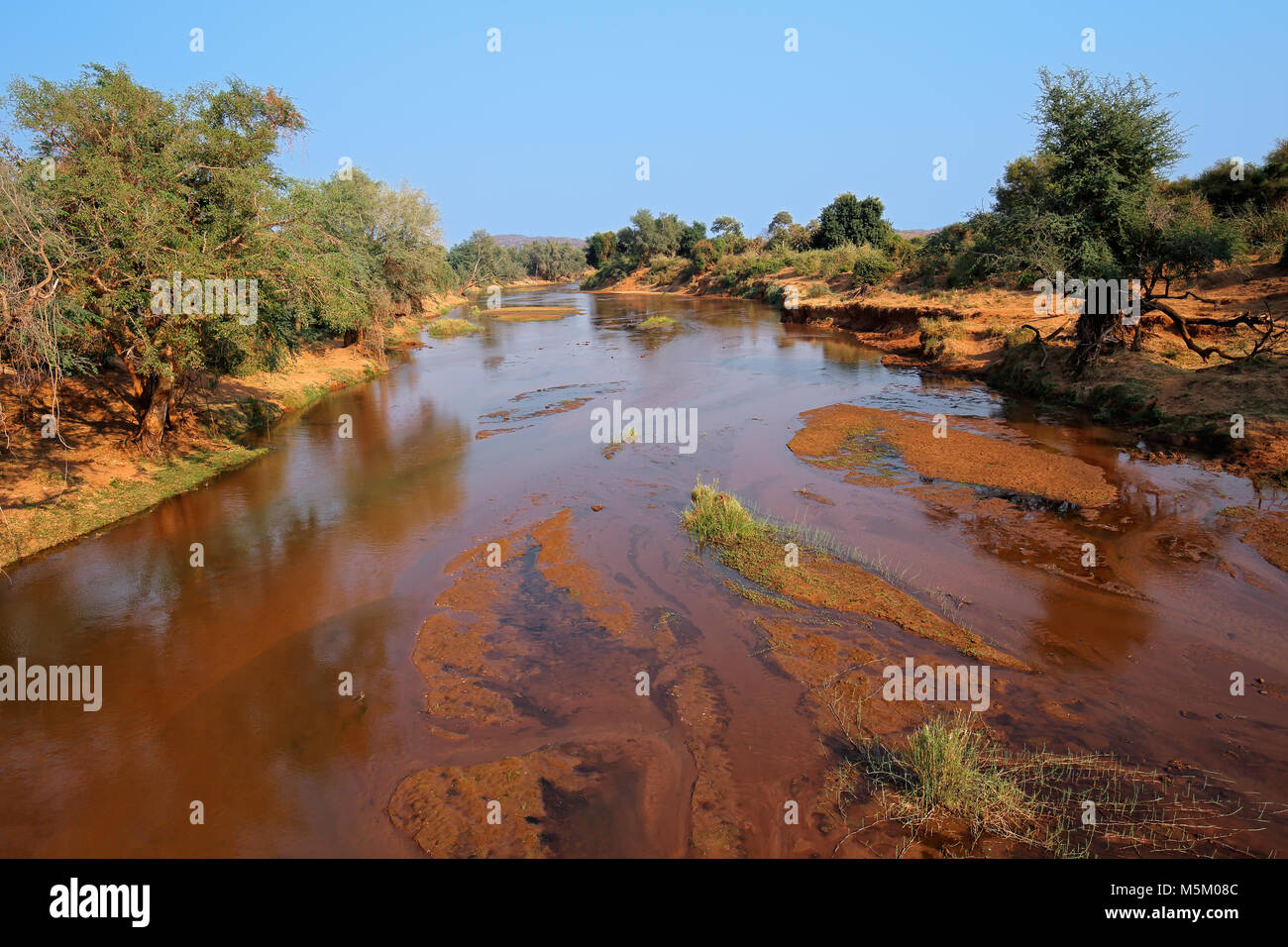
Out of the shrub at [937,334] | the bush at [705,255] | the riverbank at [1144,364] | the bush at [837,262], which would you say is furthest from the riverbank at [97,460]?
the bush at [705,255]

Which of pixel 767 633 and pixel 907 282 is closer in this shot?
pixel 767 633

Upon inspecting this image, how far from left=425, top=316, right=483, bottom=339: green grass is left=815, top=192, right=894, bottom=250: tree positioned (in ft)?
116

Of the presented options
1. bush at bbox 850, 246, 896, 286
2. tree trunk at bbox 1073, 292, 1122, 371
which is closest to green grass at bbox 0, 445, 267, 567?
tree trunk at bbox 1073, 292, 1122, 371

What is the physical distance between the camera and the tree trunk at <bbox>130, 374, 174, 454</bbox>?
43.4 ft

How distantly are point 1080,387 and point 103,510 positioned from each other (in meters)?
21.3

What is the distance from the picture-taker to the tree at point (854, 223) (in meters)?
61.0

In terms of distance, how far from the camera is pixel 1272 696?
598 centimetres

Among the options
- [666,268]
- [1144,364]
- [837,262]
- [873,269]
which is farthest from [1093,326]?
[666,268]

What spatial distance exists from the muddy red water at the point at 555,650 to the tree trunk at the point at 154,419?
1.66 meters

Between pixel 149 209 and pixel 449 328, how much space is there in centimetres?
3193

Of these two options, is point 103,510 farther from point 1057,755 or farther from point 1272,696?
point 1272,696

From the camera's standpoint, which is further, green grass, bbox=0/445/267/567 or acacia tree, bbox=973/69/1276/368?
acacia tree, bbox=973/69/1276/368

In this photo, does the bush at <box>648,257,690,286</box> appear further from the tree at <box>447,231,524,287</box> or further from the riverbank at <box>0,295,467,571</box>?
the riverbank at <box>0,295,467,571</box>
